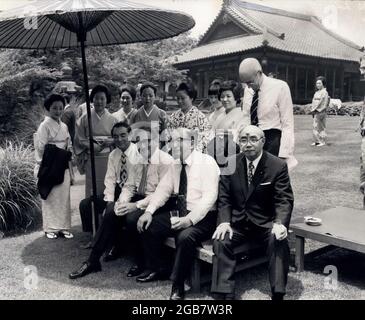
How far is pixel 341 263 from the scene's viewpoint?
14.6 ft

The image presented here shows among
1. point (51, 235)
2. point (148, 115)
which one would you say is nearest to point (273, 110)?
point (148, 115)

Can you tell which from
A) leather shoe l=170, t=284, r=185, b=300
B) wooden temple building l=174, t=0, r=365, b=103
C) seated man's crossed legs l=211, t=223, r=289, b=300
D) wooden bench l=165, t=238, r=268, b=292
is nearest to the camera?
seated man's crossed legs l=211, t=223, r=289, b=300

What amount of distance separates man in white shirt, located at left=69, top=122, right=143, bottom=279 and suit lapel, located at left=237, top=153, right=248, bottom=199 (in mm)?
1227

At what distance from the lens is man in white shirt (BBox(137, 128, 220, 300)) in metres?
3.87

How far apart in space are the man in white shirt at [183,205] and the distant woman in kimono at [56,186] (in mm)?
1751

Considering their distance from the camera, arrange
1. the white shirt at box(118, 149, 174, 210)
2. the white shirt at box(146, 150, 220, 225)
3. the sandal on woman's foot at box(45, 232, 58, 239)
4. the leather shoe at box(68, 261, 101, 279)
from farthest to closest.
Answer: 1. the sandal on woman's foot at box(45, 232, 58, 239)
2. the white shirt at box(118, 149, 174, 210)
3. the leather shoe at box(68, 261, 101, 279)
4. the white shirt at box(146, 150, 220, 225)

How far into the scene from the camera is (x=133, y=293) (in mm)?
3787

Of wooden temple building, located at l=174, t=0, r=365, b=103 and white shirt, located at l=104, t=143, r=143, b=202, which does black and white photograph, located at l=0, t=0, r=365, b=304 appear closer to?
white shirt, located at l=104, t=143, r=143, b=202

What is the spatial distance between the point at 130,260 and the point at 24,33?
280 cm

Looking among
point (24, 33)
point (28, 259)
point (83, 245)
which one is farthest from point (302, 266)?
point (24, 33)

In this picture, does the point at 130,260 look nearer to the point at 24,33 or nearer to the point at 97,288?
the point at 97,288

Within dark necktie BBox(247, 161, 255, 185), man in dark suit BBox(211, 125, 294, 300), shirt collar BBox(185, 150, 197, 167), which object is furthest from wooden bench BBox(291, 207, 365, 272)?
shirt collar BBox(185, 150, 197, 167)

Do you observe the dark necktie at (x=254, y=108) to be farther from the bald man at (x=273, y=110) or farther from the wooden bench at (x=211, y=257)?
the wooden bench at (x=211, y=257)

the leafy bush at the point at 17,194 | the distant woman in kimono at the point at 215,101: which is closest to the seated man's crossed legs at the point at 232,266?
the distant woman in kimono at the point at 215,101
